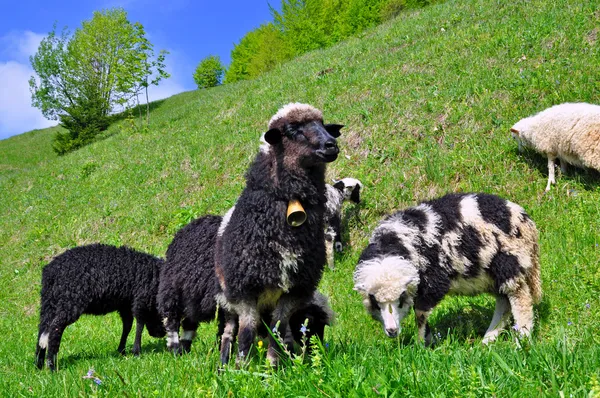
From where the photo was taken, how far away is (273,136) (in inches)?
161

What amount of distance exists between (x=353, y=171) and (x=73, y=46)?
42.5m

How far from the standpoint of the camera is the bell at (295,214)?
3965mm

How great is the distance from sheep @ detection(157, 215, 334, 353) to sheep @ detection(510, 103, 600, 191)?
5334mm

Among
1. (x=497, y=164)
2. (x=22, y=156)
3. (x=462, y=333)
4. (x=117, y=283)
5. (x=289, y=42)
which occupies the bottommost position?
(x=462, y=333)

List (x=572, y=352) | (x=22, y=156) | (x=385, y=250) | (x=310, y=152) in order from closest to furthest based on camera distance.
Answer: (x=572, y=352) → (x=310, y=152) → (x=385, y=250) → (x=22, y=156)

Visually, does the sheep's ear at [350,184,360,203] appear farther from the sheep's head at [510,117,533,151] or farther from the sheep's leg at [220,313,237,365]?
the sheep's leg at [220,313,237,365]

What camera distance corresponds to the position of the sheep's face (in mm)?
3902

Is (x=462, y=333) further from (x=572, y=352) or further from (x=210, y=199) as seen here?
(x=210, y=199)

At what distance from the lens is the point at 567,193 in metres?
7.60

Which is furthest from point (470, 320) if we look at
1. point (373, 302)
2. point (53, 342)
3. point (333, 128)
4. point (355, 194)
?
point (53, 342)

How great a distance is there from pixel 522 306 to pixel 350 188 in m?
4.80

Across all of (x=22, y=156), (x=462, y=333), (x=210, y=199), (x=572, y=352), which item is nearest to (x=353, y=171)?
(x=210, y=199)

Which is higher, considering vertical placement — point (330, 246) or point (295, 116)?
point (295, 116)

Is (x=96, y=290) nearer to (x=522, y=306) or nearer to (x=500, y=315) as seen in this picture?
(x=500, y=315)
